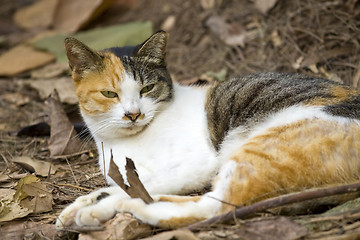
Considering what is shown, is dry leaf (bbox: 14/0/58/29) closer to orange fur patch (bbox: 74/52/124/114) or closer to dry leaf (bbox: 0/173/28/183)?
dry leaf (bbox: 0/173/28/183)

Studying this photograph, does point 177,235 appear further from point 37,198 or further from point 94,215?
point 37,198

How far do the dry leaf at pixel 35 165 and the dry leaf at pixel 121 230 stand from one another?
1268 mm

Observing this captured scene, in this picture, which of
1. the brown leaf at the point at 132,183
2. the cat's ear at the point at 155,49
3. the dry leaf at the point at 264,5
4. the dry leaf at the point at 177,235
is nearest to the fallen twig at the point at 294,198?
the dry leaf at the point at 177,235

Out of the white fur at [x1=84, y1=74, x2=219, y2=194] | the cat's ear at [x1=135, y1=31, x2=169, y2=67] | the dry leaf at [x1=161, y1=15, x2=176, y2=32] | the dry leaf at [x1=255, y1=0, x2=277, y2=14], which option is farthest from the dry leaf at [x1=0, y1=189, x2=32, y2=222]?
the dry leaf at [x1=161, y1=15, x2=176, y2=32]

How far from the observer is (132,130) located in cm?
319

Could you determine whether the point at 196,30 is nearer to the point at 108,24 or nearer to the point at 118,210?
the point at 108,24

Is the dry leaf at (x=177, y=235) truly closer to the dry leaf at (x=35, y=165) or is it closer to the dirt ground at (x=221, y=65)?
the dirt ground at (x=221, y=65)

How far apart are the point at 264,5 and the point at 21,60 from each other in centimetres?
382

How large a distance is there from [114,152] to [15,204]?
83 cm

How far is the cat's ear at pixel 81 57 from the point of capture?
3.16 metres

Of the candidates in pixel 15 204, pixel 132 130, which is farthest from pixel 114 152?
pixel 15 204

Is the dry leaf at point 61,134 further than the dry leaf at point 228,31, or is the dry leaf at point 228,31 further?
the dry leaf at point 228,31

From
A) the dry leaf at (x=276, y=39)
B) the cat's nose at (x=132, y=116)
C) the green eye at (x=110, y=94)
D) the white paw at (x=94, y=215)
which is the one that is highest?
the green eye at (x=110, y=94)

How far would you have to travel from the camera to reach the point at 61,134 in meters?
4.20
